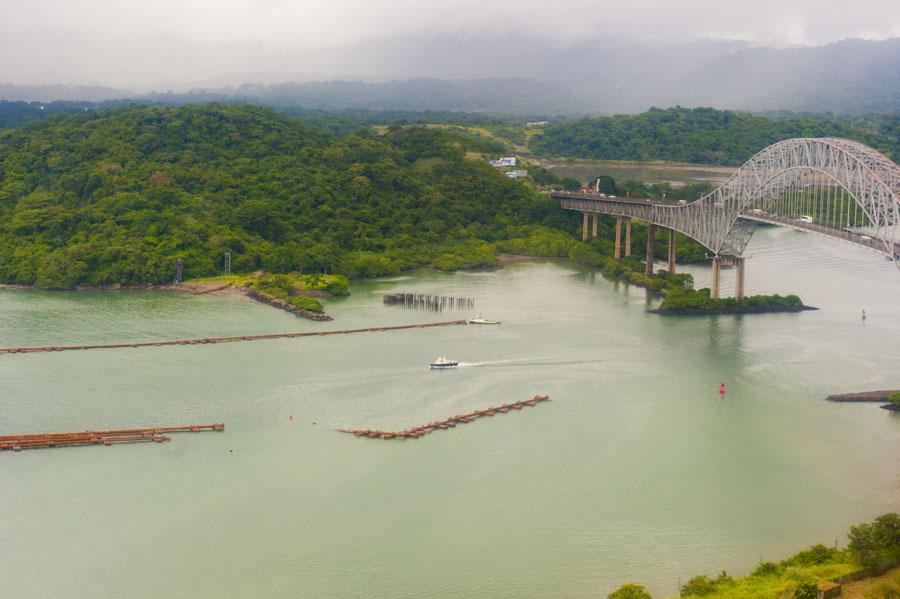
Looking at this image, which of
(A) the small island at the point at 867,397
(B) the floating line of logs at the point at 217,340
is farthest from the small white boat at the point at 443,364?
(A) the small island at the point at 867,397

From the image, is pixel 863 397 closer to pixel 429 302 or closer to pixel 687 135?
pixel 429 302

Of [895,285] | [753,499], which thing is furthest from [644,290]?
[753,499]

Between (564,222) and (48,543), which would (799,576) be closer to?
(48,543)

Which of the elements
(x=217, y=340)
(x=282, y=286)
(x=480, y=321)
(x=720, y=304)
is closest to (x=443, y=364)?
(x=480, y=321)

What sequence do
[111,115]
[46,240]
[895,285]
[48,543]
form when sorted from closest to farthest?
[48,543] → [895,285] → [46,240] → [111,115]

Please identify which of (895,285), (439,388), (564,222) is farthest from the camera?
(564,222)

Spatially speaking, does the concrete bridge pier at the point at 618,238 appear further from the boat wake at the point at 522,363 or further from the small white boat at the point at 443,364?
the small white boat at the point at 443,364

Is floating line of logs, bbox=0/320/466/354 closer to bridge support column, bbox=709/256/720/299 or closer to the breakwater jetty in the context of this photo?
bridge support column, bbox=709/256/720/299
